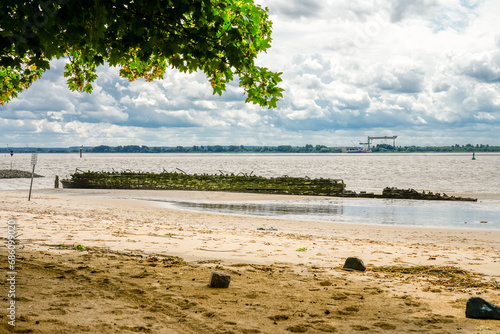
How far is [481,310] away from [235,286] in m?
3.92

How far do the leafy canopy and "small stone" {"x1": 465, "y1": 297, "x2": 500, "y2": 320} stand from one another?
443cm

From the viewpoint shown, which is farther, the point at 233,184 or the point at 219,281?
the point at 233,184

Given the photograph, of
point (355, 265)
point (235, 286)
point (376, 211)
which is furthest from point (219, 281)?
point (376, 211)

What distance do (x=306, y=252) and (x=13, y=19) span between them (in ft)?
28.6

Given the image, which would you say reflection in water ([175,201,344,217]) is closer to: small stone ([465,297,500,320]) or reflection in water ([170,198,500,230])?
reflection in water ([170,198,500,230])

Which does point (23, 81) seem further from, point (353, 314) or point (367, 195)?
point (367, 195)

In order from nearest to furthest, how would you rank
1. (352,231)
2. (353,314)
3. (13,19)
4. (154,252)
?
(13,19) → (353,314) → (154,252) → (352,231)

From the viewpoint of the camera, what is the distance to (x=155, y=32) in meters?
7.34

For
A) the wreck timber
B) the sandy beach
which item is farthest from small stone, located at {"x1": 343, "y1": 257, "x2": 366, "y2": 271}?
the wreck timber

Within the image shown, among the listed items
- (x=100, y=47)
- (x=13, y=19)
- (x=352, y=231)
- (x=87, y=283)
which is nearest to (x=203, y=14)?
(x=100, y=47)

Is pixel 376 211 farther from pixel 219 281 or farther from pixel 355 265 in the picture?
pixel 219 281

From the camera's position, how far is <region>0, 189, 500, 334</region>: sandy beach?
6387 mm

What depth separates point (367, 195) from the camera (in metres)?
41.5

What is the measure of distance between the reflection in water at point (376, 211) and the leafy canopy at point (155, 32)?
18.8 metres
